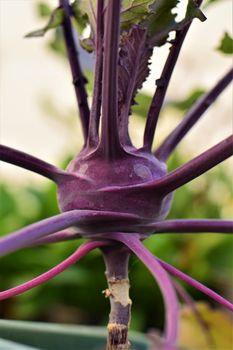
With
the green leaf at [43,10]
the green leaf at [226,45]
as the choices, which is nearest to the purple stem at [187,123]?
the green leaf at [226,45]

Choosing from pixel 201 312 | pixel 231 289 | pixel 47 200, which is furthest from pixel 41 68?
pixel 201 312

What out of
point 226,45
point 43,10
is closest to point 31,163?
point 226,45

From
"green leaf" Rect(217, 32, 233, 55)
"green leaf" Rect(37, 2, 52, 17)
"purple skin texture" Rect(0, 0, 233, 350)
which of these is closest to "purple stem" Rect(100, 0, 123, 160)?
Answer: "purple skin texture" Rect(0, 0, 233, 350)

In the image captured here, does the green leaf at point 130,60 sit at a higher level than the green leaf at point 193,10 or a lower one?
lower

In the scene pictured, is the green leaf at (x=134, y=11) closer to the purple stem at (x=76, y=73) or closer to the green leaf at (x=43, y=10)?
the purple stem at (x=76, y=73)

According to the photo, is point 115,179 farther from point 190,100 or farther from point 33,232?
point 190,100

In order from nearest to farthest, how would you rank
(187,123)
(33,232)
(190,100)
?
(33,232)
(187,123)
(190,100)

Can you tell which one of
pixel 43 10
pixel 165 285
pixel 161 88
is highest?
pixel 43 10
